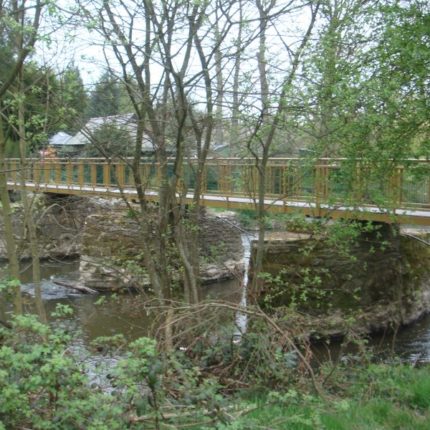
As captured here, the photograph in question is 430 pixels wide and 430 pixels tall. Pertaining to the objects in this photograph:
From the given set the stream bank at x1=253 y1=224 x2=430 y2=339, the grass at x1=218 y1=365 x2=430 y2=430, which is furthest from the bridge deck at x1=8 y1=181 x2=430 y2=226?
the grass at x1=218 y1=365 x2=430 y2=430

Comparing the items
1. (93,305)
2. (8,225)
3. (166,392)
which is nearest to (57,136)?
(93,305)

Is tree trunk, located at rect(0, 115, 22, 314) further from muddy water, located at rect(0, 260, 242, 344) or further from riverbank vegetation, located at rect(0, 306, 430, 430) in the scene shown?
muddy water, located at rect(0, 260, 242, 344)

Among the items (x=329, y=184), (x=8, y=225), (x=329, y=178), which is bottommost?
(x=8, y=225)

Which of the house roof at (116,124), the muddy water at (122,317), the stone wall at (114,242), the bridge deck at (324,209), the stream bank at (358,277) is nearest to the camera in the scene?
the house roof at (116,124)

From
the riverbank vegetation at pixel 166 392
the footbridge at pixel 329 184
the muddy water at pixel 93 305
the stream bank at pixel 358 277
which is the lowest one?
the muddy water at pixel 93 305

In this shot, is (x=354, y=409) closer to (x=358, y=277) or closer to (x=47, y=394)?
(x=47, y=394)

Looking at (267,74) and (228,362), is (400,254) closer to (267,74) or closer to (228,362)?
(267,74)

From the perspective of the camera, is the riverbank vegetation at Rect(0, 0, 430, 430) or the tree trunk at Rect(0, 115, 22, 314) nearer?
the riverbank vegetation at Rect(0, 0, 430, 430)

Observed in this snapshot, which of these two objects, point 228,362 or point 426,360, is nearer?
point 228,362

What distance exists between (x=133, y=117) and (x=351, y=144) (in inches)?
126

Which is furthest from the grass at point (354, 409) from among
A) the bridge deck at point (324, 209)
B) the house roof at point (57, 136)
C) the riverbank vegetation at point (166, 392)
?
the house roof at point (57, 136)

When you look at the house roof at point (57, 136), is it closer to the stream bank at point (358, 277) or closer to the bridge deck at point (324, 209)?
the bridge deck at point (324, 209)

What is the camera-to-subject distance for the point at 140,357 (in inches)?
137

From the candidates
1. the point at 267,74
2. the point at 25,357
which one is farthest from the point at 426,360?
the point at 25,357
